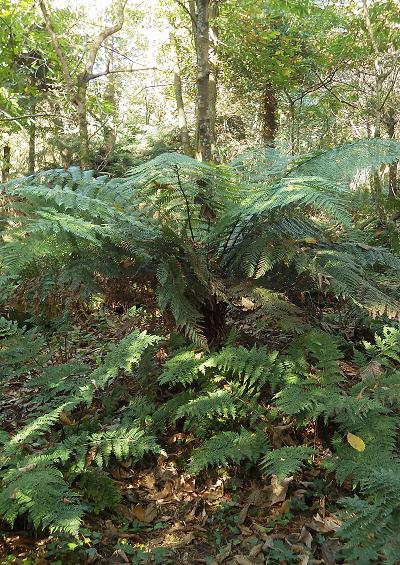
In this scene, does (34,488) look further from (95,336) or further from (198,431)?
(95,336)

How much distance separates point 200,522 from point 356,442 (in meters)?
0.93

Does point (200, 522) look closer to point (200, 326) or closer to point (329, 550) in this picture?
point (329, 550)

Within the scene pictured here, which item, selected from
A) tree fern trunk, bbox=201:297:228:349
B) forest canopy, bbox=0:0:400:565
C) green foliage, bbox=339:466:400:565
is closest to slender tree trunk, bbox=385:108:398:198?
forest canopy, bbox=0:0:400:565

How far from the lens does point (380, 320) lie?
3783 mm

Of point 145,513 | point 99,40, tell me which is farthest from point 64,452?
point 99,40

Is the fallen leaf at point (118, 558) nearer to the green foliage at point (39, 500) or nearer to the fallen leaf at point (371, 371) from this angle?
the green foliage at point (39, 500)

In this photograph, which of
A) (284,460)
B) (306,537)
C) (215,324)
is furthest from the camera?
(215,324)

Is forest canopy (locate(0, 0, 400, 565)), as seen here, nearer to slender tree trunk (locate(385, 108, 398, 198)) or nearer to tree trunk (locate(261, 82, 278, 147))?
slender tree trunk (locate(385, 108, 398, 198))

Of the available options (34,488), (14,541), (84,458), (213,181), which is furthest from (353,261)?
(14,541)

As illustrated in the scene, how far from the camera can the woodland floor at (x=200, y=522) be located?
2252mm

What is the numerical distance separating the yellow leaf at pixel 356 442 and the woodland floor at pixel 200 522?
0.29m

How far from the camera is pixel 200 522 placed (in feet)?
8.29

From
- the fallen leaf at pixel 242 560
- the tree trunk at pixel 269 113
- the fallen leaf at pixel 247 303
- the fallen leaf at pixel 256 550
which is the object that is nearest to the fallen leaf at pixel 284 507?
the fallen leaf at pixel 256 550

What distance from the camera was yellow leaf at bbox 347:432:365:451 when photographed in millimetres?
2496
